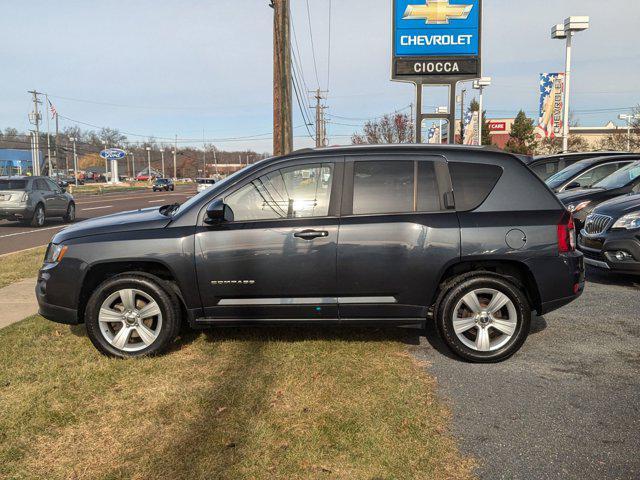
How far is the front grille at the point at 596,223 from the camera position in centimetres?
707

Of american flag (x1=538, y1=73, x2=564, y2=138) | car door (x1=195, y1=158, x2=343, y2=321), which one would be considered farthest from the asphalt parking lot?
american flag (x1=538, y1=73, x2=564, y2=138)

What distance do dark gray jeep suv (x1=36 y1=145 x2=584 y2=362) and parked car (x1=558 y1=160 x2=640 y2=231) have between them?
497 cm

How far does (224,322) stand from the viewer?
448cm

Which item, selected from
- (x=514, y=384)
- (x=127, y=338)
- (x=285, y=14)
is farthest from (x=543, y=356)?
(x=285, y=14)

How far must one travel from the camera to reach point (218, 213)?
4.32 meters

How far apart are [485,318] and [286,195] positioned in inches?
77.2

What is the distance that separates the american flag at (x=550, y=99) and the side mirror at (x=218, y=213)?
3314 cm

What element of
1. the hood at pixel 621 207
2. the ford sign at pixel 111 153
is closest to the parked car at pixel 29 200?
the hood at pixel 621 207

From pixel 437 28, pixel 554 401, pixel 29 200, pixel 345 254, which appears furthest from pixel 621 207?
pixel 29 200

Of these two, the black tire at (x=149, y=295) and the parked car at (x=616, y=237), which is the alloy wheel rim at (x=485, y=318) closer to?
the black tire at (x=149, y=295)

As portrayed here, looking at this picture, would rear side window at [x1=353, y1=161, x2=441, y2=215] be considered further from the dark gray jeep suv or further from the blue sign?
the blue sign

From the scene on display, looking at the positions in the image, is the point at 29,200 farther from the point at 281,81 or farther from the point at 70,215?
the point at 281,81

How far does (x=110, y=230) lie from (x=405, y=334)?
9.56ft

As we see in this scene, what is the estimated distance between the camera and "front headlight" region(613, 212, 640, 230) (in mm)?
6738
